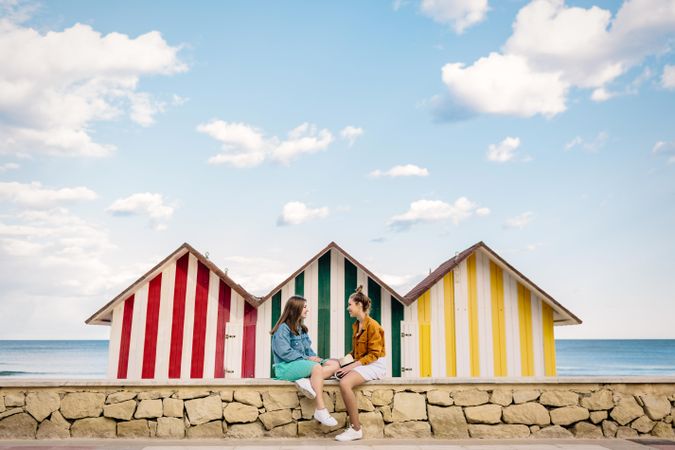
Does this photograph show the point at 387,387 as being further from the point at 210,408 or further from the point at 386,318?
the point at 386,318

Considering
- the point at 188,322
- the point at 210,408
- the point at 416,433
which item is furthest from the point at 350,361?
the point at 188,322

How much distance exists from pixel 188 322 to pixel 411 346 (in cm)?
412

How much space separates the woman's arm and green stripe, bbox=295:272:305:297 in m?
3.40

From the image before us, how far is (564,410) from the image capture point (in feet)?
25.4

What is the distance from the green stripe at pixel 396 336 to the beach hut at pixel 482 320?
4.7 inches

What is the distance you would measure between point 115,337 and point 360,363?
18.1 feet

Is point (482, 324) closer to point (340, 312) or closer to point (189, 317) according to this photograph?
point (340, 312)

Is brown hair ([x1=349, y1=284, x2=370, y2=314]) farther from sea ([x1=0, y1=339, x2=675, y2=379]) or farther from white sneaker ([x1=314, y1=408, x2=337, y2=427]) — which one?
sea ([x1=0, y1=339, x2=675, y2=379])

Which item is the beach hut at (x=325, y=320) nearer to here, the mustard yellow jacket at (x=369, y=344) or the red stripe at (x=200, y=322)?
the red stripe at (x=200, y=322)

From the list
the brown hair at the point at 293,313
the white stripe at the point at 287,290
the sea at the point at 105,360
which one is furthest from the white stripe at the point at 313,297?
the sea at the point at 105,360

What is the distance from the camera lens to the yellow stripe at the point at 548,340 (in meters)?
11.4

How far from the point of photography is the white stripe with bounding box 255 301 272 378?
10875mm

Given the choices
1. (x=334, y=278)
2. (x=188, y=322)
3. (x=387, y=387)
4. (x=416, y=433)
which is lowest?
(x=416, y=433)

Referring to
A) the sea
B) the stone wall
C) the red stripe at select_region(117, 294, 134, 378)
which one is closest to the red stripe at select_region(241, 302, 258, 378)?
the red stripe at select_region(117, 294, 134, 378)
